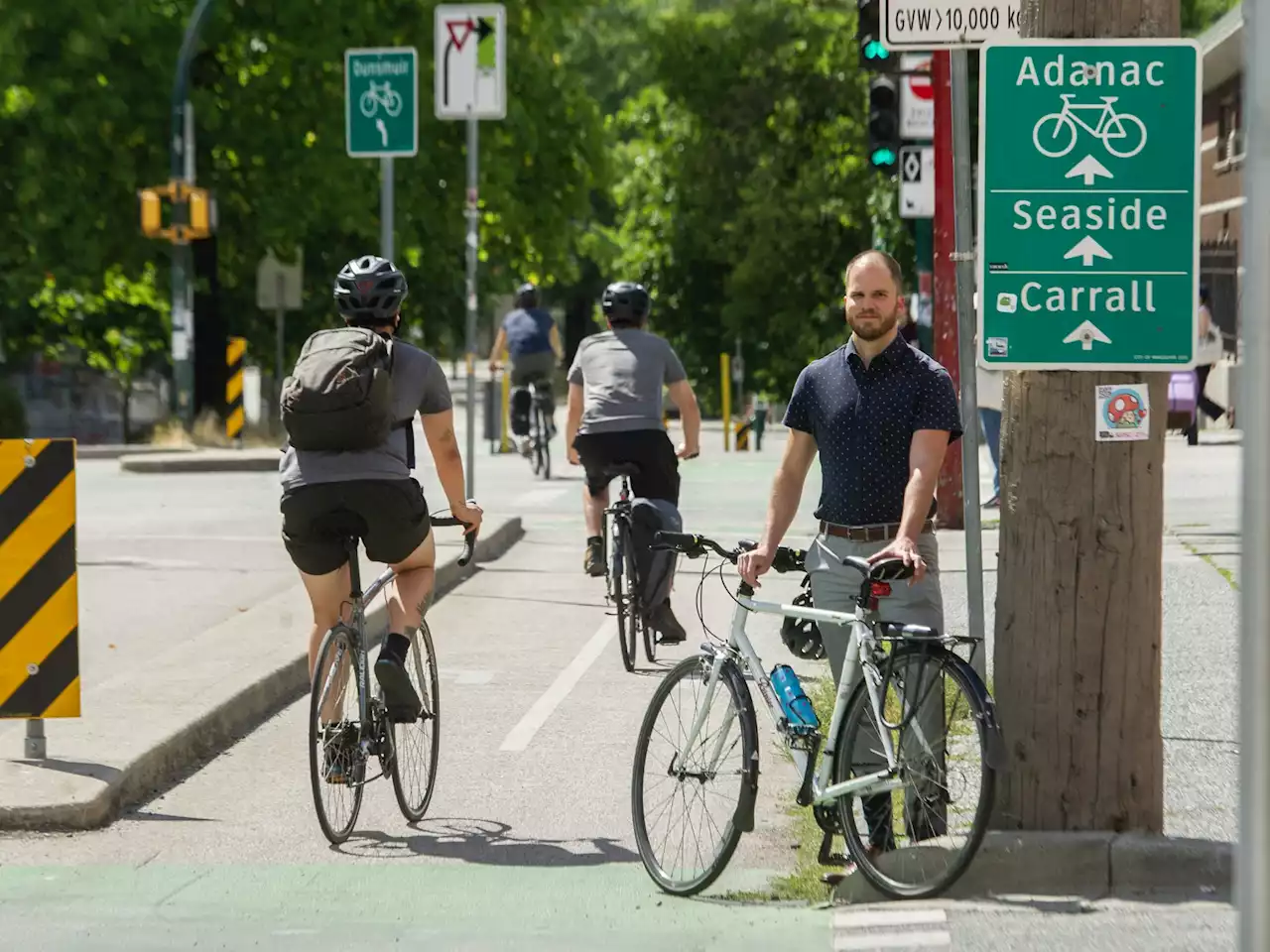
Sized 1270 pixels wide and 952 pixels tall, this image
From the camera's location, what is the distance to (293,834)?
24.3ft

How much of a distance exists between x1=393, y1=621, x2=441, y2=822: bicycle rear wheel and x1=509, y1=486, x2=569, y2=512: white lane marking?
39.2 ft

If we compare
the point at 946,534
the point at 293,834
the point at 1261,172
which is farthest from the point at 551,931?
the point at 946,534

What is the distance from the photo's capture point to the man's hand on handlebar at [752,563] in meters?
6.42

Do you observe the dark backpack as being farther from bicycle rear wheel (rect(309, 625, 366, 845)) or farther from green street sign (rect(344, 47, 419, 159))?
green street sign (rect(344, 47, 419, 159))

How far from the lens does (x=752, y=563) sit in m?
6.42

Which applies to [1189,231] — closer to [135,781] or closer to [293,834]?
[293,834]

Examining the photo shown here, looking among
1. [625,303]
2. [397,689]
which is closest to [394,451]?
[397,689]

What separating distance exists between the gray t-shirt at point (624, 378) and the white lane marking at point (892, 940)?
5824mm

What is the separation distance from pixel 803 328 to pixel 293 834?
45154 mm

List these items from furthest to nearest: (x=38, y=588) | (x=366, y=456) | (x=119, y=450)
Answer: (x=119, y=450) → (x=38, y=588) → (x=366, y=456)

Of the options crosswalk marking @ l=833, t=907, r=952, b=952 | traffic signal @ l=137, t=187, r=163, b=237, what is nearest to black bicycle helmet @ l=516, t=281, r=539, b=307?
traffic signal @ l=137, t=187, r=163, b=237

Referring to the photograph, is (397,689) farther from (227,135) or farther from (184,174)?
(227,135)

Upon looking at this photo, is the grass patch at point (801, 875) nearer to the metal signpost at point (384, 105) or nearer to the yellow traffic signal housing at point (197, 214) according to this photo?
the metal signpost at point (384, 105)

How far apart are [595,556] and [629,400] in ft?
3.02
